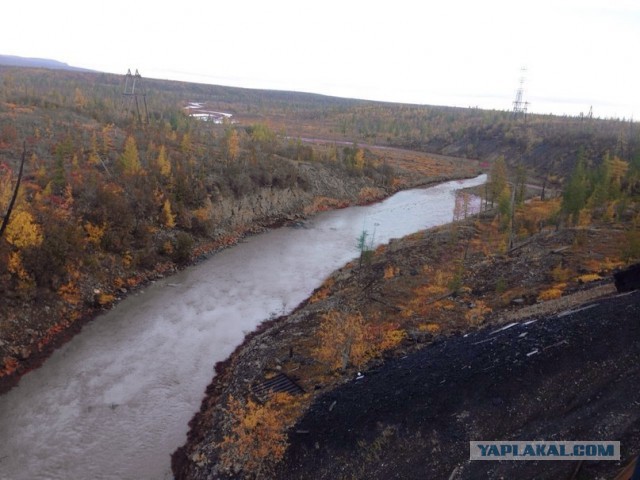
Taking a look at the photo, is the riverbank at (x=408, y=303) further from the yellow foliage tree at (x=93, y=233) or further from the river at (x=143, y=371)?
the yellow foliage tree at (x=93, y=233)

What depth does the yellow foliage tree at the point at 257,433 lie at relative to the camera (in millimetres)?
14648

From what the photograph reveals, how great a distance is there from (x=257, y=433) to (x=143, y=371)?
7.83 meters

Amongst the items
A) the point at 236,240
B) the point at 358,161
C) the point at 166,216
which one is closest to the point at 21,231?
the point at 166,216

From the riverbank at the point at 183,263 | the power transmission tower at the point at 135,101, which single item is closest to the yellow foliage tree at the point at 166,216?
the riverbank at the point at 183,263

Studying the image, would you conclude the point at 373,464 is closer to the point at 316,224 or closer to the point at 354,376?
the point at 354,376

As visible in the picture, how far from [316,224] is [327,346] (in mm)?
29072

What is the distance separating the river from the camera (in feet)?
52.2

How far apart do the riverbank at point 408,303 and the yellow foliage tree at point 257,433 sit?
1.28 ft

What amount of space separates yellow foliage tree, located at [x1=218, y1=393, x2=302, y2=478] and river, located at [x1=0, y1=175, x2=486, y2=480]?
2.17m

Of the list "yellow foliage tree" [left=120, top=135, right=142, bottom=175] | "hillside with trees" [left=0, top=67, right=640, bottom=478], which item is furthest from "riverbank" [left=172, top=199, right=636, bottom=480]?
"yellow foliage tree" [left=120, top=135, right=142, bottom=175]

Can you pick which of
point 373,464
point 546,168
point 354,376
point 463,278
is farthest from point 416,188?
point 373,464

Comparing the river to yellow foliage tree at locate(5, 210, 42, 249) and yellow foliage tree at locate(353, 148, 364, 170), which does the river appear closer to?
yellow foliage tree at locate(5, 210, 42, 249)

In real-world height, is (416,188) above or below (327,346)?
above

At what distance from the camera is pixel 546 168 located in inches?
3191
